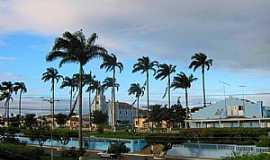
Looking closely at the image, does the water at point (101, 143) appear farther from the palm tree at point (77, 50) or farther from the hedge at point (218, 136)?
the palm tree at point (77, 50)

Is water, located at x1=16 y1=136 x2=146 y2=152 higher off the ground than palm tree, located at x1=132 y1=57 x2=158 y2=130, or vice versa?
palm tree, located at x1=132 y1=57 x2=158 y2=130

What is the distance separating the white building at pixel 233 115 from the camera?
76.9 m

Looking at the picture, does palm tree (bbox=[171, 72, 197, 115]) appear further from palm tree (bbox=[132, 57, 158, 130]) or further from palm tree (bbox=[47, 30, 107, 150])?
palm tree (bbox=[47, 30, 107, 150])

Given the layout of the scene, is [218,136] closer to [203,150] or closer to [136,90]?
[203,150]

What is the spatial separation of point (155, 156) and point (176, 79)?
149 ft

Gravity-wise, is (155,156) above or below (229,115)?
below

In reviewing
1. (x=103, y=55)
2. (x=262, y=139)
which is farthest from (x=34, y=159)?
(x=262, y=139)

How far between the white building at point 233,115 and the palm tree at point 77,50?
3757cm

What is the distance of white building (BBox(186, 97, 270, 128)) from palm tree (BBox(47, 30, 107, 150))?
37.6 meters

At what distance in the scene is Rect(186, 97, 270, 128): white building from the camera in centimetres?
7694

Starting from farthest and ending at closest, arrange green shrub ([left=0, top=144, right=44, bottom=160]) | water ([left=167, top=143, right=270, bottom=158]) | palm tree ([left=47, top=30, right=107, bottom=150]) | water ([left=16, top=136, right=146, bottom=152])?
water ([left=16, top=136, right=146, bottom=152])
water ([left=167, top=143, right=270, bottom=158])
palm tree ([left=47, top=30, right=107, bottom=150])
green shrub ([left=0, top=144, right=44, bottom=160])

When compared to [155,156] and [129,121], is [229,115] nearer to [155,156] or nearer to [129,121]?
[155,156]

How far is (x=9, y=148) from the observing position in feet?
111

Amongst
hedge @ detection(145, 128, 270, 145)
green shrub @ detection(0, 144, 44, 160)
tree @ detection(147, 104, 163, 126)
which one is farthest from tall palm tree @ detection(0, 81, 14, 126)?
green shrub @ detection(0, 144, 44, 160)
